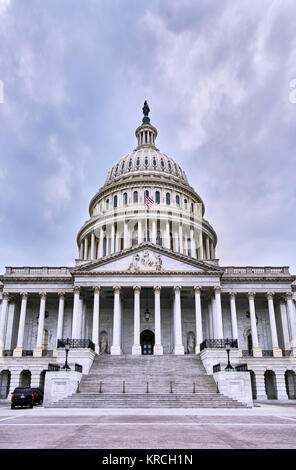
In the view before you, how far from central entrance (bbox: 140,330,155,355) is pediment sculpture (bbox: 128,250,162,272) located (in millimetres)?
11056

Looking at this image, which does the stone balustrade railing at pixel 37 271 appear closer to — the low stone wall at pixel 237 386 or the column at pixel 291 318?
the column at pixel 291 318

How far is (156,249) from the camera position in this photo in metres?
51.2

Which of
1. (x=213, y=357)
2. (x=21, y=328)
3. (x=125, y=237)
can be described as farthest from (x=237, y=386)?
(x=125, y=237)

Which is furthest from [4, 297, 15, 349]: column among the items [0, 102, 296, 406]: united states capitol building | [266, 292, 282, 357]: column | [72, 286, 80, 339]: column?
[266, 292, 282, 357]: column

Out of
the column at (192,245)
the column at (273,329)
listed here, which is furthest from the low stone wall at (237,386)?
the column at (192,245)

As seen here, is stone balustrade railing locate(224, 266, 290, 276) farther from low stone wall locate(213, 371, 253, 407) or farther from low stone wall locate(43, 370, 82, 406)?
low stone wall locate(43, 370, 82, 406)

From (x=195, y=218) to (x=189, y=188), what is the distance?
30.2ft

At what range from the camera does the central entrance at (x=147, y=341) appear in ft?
186

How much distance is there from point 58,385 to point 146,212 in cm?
4628

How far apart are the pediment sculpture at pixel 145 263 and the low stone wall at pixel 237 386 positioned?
21.5 m

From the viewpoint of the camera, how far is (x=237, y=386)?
96.2 feet

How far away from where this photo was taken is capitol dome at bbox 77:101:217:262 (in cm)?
7244
